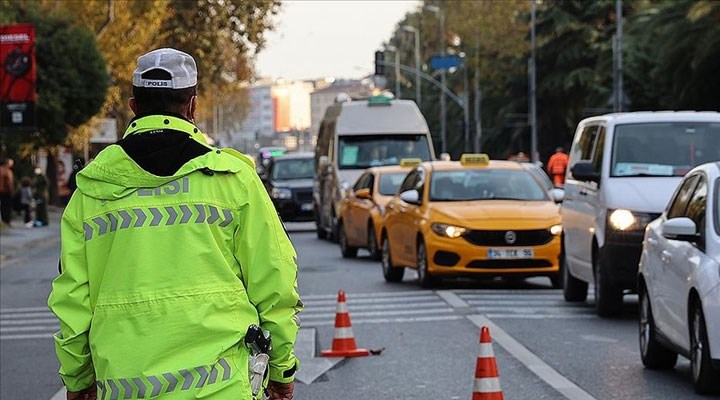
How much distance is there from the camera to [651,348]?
439 inches

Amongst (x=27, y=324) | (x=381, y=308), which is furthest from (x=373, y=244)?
(x=27, y=324)

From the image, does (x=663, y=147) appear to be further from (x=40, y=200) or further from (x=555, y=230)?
(x=40, y=200)

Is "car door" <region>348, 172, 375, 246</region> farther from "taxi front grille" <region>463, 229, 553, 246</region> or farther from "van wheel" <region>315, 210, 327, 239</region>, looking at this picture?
"van wheel" <region>315, 210, 327, 239</region>

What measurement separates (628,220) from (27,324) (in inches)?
236

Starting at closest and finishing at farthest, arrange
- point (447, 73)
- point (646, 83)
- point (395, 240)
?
point (395, 240) → point (646, 83) → point (447, 73)

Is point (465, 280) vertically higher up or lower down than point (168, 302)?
lower down

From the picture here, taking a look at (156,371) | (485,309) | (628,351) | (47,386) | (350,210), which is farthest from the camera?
(350,210)

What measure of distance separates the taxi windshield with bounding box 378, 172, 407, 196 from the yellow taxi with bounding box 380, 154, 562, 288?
4442mm

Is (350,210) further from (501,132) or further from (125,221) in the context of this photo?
(501,132)

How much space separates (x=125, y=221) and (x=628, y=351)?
8.56 metres

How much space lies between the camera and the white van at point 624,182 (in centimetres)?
1407

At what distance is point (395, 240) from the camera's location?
1989cm

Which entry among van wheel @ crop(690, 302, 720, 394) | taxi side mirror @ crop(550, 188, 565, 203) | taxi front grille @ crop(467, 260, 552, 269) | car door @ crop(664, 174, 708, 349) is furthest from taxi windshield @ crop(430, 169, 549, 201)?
van wheel @ crop(690, 302, 720, 394)

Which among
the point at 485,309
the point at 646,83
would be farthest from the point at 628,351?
the point at 646,83
